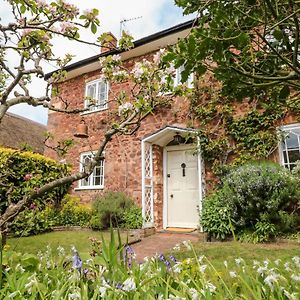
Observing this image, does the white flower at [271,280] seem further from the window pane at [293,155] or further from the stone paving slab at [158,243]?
the window pane at [293,155]

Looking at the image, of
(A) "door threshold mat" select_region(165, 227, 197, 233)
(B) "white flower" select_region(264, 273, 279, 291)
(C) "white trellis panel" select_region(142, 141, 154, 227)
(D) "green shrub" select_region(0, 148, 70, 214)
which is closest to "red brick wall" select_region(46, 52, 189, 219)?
(C) "white trellis panel" select_region(142, 141, 154, 227)

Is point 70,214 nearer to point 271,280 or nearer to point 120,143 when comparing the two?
point 120,143

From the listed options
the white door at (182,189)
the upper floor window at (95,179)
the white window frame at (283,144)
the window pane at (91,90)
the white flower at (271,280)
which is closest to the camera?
the white flower at (271,280)

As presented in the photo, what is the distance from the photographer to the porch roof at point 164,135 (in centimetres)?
825

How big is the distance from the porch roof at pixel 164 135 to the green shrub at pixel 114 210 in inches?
81.9

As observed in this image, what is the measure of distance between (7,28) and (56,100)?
Answer: 9.74 meters

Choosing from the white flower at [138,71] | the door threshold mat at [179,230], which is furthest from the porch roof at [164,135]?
the white flower at [138,71]

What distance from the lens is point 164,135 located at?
8.99 meters

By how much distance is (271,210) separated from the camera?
20.1ft

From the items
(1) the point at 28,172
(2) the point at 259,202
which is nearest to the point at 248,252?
(2) the point at 259,202

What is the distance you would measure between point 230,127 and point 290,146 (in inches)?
64.5

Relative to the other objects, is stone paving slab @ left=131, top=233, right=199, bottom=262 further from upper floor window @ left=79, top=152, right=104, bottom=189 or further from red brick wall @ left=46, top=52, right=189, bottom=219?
upper floor window @ left=79, top=152, right=104, bottom=189

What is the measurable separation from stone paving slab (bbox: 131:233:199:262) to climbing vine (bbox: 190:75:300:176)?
2.01 meters

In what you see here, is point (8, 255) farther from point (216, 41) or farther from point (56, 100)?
point (56, 100)
